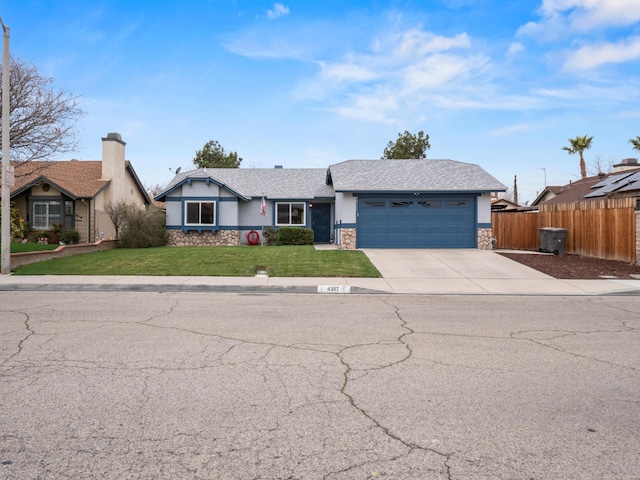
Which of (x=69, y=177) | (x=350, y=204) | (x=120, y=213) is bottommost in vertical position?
(x=120, y=213)

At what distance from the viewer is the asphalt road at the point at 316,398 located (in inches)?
130

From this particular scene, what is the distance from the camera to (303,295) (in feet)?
39.8

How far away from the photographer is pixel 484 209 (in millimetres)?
23422

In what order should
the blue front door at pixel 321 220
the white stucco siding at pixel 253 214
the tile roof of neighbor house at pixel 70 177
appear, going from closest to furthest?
1. the tile roof of neighbor house at pixel 70 177
2. the white stucco siding at pixel 253 214
3. the blue front door at pixel 321 220

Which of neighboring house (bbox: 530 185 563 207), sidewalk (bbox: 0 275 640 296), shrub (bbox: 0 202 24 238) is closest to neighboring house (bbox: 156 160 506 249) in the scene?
shrub (bbox: 0 202 24 238)

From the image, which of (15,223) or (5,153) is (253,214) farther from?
(5,153)

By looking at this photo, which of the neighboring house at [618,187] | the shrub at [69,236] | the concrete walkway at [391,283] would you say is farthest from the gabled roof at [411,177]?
the shrub at [69,236]

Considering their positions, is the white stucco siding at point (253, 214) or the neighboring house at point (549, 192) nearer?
the white stucco siding at point (253, 214)

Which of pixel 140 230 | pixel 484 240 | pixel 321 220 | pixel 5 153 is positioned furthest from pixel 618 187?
pixel 5 153

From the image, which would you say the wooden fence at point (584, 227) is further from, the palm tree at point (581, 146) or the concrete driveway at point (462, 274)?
the palm tree at point (581, 146)

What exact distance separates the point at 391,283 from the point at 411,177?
11530 millimetres

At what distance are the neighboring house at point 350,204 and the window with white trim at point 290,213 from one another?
0.19 ft

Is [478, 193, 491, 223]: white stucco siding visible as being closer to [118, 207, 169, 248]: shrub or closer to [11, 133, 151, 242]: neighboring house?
[118, 207, 169, 248]: shrub

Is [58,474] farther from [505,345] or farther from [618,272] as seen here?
[618,272]
